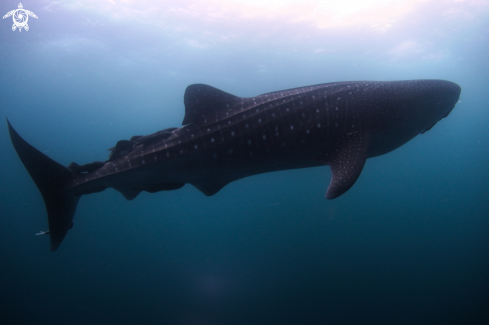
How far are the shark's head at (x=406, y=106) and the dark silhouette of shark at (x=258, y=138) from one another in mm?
15

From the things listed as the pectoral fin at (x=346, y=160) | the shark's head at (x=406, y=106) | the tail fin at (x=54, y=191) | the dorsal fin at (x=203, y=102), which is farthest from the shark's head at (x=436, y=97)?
the tail fin at (x=54, y=191)

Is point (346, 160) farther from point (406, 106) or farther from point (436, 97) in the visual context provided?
point (436, 97)

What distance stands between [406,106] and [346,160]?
1.29 m

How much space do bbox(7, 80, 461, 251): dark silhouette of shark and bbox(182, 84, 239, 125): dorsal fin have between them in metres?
0.02

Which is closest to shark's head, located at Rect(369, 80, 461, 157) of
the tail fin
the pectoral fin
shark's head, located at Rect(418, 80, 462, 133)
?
shark's head, located at Rect(418, 80, 462, 133)

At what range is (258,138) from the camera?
3625mm

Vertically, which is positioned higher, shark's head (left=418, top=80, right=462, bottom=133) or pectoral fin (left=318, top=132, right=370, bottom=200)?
shark's head (left=418, top=80, right=462, bottom=133)

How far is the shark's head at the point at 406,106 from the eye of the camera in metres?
3.71

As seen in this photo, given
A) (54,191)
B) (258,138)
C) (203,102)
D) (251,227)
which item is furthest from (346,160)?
(251,227)

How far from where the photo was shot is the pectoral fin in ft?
10.5

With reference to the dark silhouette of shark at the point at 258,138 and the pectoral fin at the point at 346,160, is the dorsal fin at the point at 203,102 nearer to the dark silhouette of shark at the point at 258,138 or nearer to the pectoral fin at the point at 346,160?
the dark silhouette of shark at the point at 258,138

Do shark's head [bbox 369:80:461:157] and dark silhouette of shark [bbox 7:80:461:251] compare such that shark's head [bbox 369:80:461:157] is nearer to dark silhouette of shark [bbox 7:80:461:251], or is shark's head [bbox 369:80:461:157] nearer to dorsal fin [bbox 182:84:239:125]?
dark silhouette of shark [bbox 7:80:461:251]

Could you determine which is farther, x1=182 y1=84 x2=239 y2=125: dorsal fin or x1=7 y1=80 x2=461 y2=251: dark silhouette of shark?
x1=182 y1=84 x2=239 y2=125: dorsal fin

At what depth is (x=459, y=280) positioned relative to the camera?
634 inches
